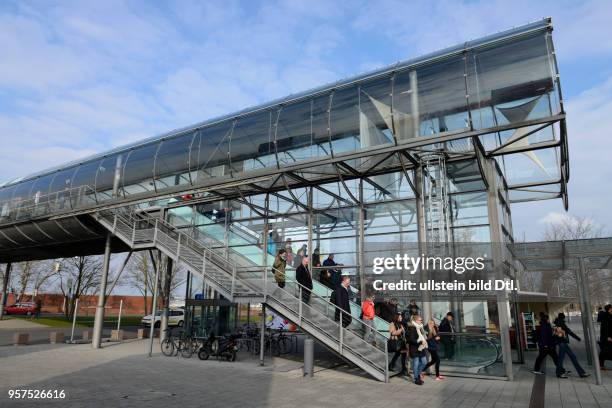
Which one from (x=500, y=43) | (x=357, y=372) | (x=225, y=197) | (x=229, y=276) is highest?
(x=500, y=43)

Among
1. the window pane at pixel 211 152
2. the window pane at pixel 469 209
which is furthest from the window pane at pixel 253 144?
the window pane at pixel 469 209

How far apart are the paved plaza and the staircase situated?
747mm

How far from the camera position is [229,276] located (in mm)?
14953

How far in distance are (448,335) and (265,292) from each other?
5.51m

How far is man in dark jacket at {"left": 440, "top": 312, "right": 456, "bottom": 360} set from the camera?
1202cm

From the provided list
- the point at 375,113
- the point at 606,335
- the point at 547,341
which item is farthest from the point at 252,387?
the point at 606,335

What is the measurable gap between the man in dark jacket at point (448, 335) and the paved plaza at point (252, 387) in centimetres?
88

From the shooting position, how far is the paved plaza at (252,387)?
8.20 m

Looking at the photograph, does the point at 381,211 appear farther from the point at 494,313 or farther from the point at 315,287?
the point at 494,313

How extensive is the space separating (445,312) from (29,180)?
23851 mm

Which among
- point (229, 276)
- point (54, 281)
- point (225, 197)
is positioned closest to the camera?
point (229, 276)

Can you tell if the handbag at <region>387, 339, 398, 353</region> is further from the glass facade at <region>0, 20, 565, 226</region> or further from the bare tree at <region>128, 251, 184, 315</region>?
the bare tree at <region>128, 251, 184, 315</region>

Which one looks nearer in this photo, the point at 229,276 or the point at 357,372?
the point at 357,372

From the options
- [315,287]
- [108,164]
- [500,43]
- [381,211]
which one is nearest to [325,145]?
[381,211]
